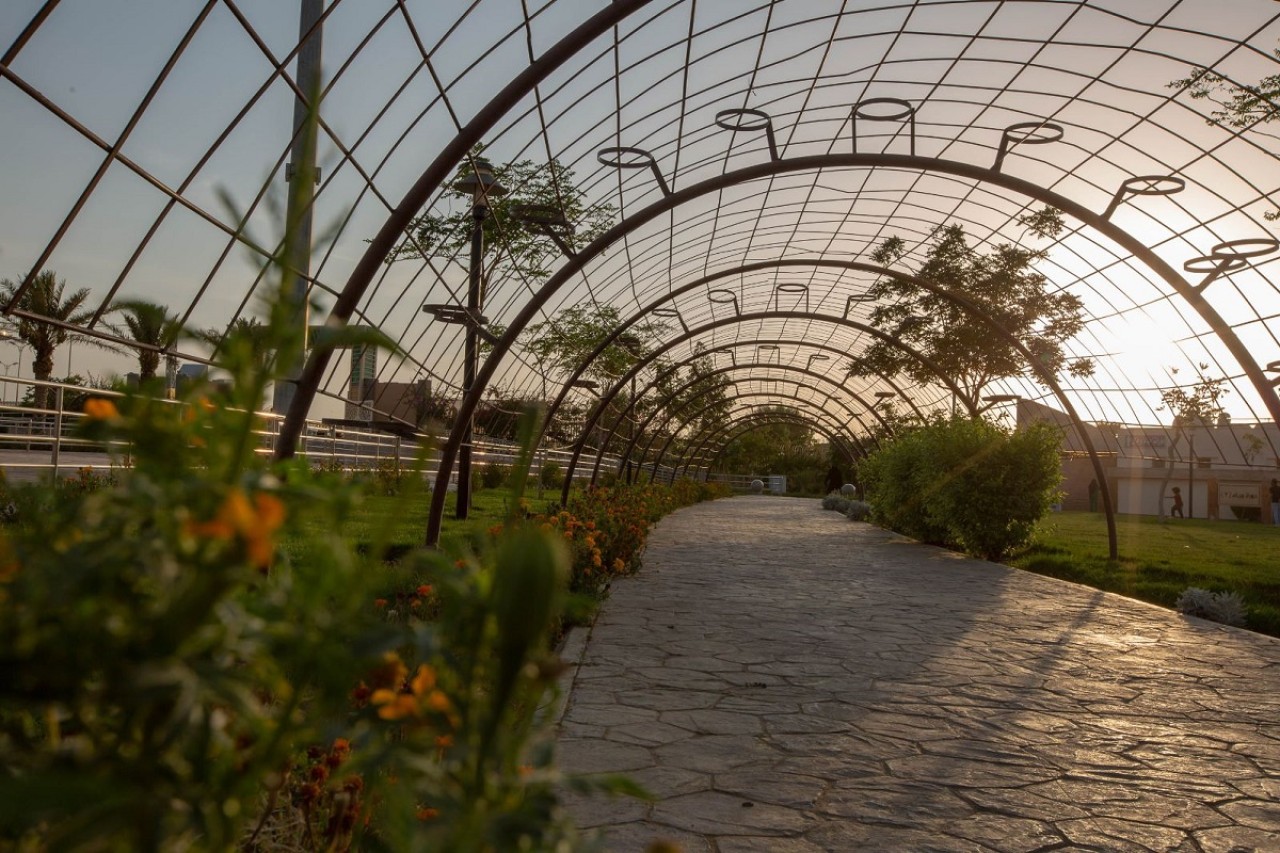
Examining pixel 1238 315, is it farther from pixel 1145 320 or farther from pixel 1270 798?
pixel 1270 798

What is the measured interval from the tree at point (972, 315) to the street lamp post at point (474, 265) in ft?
37.7

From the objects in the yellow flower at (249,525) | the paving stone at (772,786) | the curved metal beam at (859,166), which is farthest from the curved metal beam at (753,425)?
the yellow flower at (249,525)

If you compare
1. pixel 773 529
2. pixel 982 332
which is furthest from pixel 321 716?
pixel 982 332

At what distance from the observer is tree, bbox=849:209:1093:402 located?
2292 cm

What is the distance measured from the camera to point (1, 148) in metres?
7.07

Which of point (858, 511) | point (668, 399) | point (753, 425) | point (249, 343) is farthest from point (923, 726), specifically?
point (753, 425)

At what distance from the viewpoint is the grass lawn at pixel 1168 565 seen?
1183cm

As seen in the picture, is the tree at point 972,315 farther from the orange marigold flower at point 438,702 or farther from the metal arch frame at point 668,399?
the orange marigold flower at point 438,702

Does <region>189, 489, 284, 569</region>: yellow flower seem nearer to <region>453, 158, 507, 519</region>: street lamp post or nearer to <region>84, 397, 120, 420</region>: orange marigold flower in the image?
<region>84, 397, 120, 420</region>: orange marigold flower

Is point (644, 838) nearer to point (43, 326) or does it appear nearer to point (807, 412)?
point (43, 326)

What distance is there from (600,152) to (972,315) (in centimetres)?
1301

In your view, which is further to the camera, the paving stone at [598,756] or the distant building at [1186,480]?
the distant building at [1186,480]

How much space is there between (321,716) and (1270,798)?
4.69 m

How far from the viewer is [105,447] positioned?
138 centimetres
